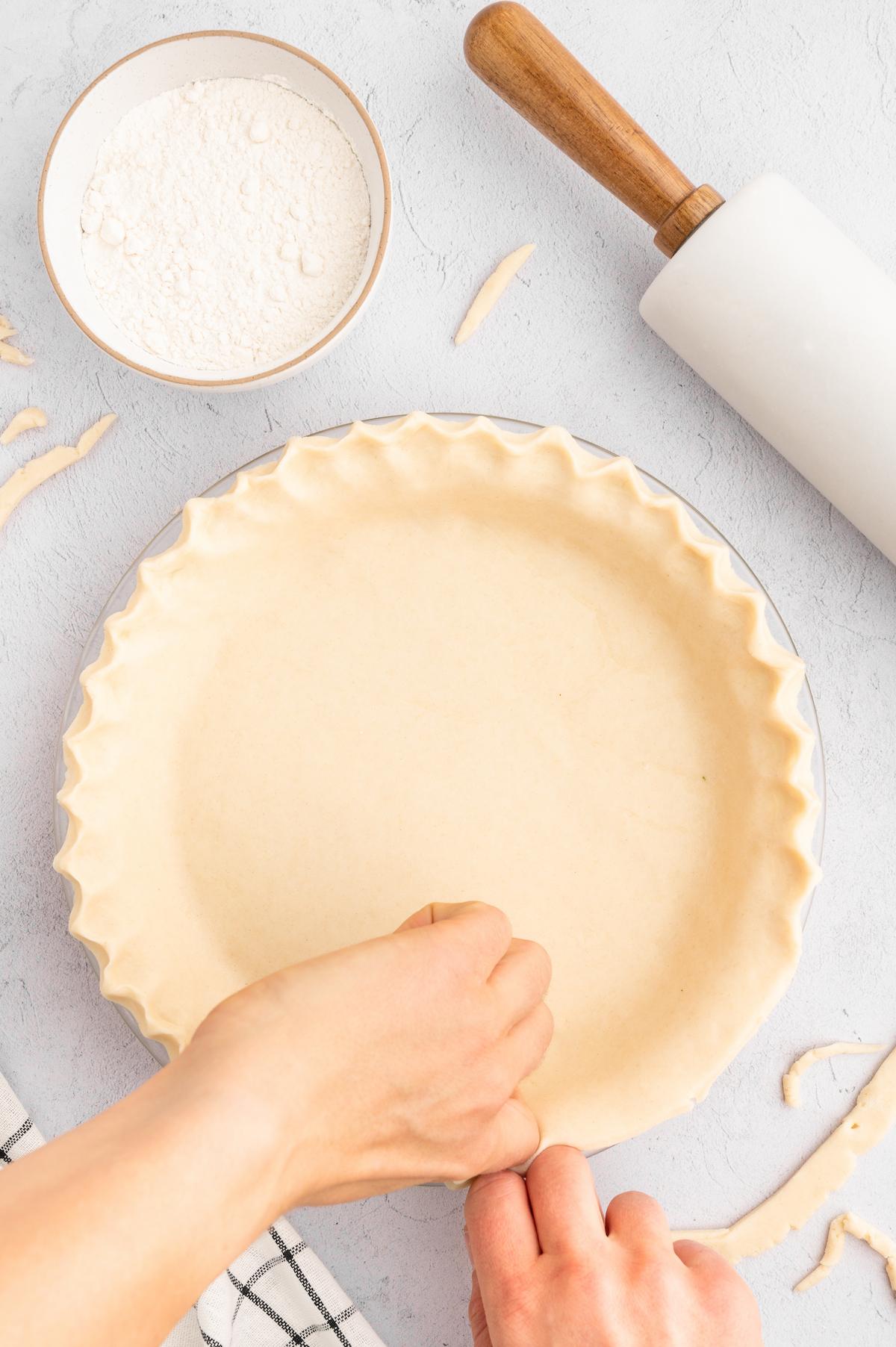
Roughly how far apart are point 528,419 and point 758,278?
0.21m

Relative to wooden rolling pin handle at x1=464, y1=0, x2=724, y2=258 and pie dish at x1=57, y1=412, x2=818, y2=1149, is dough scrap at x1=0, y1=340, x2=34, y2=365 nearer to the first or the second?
pie dish at x1=57, y1=412, x2=818, y2=1149

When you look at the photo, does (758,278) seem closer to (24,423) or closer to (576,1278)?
(24,423)

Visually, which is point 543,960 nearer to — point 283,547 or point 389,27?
point 283,547

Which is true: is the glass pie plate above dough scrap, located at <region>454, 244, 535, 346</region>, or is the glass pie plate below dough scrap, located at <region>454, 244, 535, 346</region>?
below

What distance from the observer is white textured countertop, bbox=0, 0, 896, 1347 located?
854mm

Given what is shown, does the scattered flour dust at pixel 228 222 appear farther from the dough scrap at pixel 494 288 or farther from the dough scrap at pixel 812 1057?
the dough scrap at pixel 812 1057

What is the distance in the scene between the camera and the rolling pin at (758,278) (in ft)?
2.53

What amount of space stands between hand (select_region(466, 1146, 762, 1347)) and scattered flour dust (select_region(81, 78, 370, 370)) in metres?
0.63

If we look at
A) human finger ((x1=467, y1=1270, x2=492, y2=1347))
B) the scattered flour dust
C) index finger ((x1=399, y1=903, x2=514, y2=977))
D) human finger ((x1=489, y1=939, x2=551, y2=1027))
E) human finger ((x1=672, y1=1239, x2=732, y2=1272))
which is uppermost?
the scattered flour dust

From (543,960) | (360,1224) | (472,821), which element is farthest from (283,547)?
(360,1224)

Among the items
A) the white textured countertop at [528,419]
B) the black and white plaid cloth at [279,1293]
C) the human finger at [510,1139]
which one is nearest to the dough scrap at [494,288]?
the white textured countertop at [528,419]

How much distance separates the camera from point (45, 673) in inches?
34.1

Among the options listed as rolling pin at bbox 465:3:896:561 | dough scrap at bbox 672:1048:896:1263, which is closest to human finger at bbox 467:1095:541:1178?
dough scrap at bbox 672:1048:896:1263

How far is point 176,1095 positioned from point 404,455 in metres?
0.45
